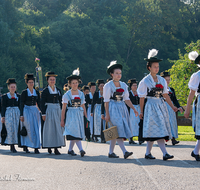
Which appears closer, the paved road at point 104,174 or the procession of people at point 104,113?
the paved road at point 104,174

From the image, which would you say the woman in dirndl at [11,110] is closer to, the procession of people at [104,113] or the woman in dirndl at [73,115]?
the procession of people at [104,113]

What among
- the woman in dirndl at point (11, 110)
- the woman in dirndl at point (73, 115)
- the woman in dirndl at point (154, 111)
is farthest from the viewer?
the woman in dirndl at point (11, 110)

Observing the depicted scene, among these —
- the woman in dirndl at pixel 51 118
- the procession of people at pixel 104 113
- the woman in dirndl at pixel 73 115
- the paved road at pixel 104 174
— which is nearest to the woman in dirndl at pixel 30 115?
the procession of people at pixel 104 113

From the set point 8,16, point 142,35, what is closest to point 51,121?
point 8,16

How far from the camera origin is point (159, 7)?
6141 cm

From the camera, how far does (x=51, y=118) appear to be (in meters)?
10.5

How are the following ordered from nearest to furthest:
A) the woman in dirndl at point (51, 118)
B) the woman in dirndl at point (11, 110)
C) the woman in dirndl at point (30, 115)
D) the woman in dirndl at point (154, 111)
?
the woman in dirndl at point (154, 111) < the woman in dirndl at point (51, 118) < the woman in dirndl at point (30, 115) < the woman in dirndl at point (11, 110)

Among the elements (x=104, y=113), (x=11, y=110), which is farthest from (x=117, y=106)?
(x=11, y=110)

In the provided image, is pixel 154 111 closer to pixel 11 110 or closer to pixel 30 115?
pixel 30 115

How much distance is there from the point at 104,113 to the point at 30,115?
229 cm

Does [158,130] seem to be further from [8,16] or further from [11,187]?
[8,16]

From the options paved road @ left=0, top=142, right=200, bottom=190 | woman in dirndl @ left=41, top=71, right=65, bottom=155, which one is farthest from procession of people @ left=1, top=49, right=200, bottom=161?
paved road @ left=0, top=142, right=200, bottom=190

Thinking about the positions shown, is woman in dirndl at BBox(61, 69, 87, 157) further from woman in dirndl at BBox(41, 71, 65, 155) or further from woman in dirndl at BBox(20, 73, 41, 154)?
woman in dirndl at BBox(20, 73, 41, 154)

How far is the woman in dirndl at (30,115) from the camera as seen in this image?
11.1 m
